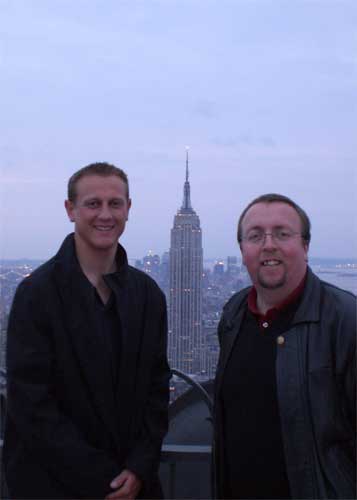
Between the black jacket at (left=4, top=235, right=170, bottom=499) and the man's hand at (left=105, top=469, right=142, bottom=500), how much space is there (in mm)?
26

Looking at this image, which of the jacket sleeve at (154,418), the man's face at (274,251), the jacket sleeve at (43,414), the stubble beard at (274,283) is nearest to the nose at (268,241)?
the man's face at (274,251)

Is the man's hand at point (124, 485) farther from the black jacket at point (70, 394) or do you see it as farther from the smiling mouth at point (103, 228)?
the smiling mouth at point (103, 228)

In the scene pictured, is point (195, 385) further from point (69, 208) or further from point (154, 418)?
point (69, 208)

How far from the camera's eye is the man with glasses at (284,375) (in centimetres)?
248

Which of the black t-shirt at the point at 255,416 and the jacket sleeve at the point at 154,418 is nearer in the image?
the black t-shirt at the point at 255,416

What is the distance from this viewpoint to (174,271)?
23.7ft

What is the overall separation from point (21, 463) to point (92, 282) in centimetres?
86

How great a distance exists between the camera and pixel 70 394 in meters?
2.74

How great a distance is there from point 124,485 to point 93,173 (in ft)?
4.57

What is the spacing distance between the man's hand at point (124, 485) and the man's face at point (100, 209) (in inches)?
39.8

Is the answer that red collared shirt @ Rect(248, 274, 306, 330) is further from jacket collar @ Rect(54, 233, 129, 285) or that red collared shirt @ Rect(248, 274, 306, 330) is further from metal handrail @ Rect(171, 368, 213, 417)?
metal handrail @ Rect(171, 368, 213, 417)

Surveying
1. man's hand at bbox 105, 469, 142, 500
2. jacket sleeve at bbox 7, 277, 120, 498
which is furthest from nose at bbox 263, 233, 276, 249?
man's hand at bbox 105, 469, 142, 500

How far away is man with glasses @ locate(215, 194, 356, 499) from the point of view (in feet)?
8.13

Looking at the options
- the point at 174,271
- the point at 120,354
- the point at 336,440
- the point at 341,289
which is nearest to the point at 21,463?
the point at 120,354
